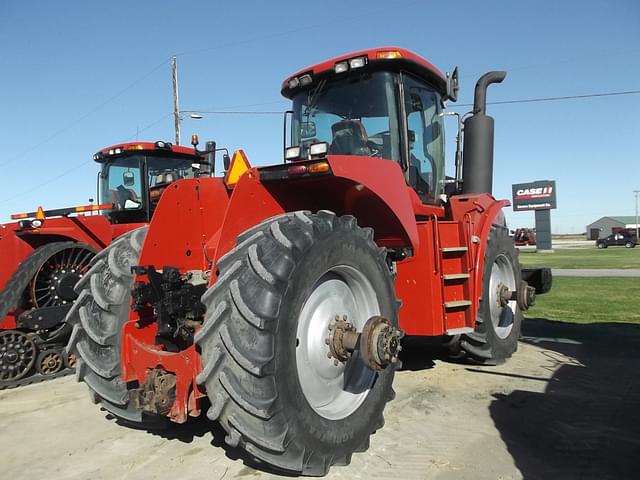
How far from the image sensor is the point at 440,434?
3.67 metres

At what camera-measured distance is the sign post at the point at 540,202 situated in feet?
135

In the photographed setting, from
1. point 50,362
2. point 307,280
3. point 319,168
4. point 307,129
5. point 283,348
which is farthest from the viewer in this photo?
point 50,362

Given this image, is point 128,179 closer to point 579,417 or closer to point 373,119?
point 373,119

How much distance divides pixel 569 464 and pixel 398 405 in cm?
146

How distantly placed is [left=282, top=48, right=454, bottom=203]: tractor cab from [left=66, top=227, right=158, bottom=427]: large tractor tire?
1884 millimetres

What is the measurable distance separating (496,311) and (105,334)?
4344 mm

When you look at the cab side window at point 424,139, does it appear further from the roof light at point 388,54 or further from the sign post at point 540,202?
the sign post at point 540,202

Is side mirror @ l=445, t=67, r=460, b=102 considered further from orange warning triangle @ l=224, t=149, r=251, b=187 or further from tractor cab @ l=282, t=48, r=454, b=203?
orange warning triangle @ l=224, t=149, r=251, b=187

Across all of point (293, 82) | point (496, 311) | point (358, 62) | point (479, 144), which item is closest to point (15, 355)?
point (293, 82)

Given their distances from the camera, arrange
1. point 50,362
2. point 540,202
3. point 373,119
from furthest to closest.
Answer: point 540,202
point 50,362
point 373,119

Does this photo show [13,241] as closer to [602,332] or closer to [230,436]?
[230,436]

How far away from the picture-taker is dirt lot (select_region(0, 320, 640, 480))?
315 cm

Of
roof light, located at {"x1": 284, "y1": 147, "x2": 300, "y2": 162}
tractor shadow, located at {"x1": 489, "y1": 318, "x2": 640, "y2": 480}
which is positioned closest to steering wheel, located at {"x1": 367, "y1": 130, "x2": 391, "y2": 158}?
roof light, located at {"x1": 284, "y1": 147, "x2": 300, "y2": 162}

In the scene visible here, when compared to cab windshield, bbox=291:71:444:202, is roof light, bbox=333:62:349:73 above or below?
above
